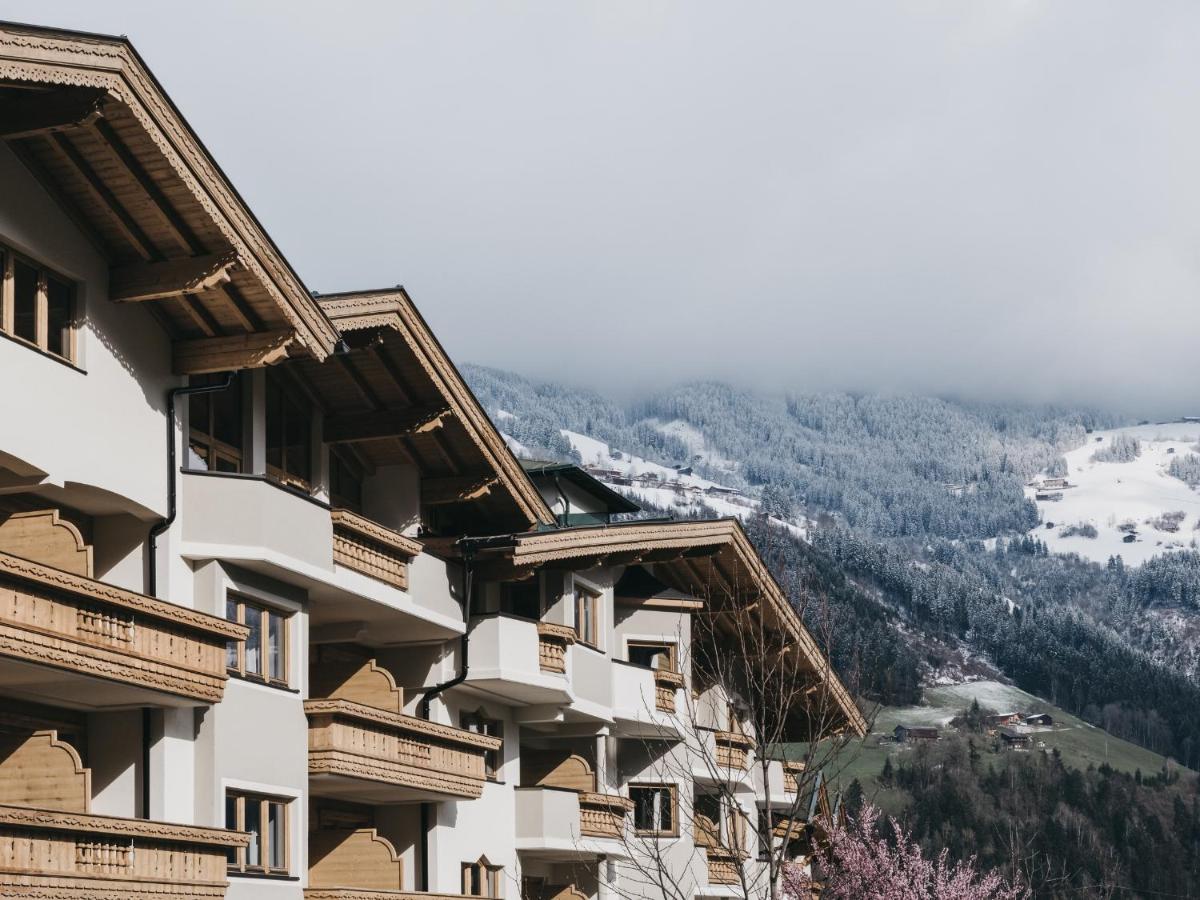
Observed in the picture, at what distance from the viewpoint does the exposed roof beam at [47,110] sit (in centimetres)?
2173

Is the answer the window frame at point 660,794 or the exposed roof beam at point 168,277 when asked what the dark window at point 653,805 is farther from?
the exposed roof beam at point 168,277

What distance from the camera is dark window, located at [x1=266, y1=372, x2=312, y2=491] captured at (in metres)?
Answer: 29.8

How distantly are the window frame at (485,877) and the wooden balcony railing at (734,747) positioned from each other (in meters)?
9.35

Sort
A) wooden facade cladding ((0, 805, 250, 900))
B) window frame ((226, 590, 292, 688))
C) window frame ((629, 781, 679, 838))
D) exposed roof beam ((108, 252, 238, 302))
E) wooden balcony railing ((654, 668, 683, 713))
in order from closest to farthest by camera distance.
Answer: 1. wooden facade cladding ((0, 805, 250, 900))
2. exposed roof beam ((108, 252, 238, 302))
3. window frame ((226, 590, 292, 688))
4. wooden balcony railing ((654, 668, 683, 713))
5. window frame ((629, 781, 679, 838))

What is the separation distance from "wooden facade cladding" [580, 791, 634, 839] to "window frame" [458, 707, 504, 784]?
187cm

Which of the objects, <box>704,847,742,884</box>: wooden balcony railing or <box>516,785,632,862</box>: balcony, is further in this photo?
<box>704,847,742,884</box>: wooden balcony railing

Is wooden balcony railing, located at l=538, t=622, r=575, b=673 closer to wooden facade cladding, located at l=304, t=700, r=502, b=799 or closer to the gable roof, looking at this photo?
the gable roof

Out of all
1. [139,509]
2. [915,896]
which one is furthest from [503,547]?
[915,896]

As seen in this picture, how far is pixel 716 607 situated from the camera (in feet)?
151

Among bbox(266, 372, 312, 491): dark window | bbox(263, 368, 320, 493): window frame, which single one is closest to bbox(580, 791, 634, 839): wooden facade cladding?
bbox(263, 368, 320, 493): window frame

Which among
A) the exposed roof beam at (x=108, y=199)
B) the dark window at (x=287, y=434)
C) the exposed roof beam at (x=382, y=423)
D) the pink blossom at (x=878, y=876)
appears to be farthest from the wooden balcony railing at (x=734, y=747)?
the exposed roof beam at (x=108, y=199)

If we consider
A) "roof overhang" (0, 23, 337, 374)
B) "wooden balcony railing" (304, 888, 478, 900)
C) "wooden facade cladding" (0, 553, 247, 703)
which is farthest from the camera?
"wooden balcony railing" (304, 888, 478, 900)

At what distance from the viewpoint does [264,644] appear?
27.2 meters

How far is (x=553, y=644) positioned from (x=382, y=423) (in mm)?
6860
